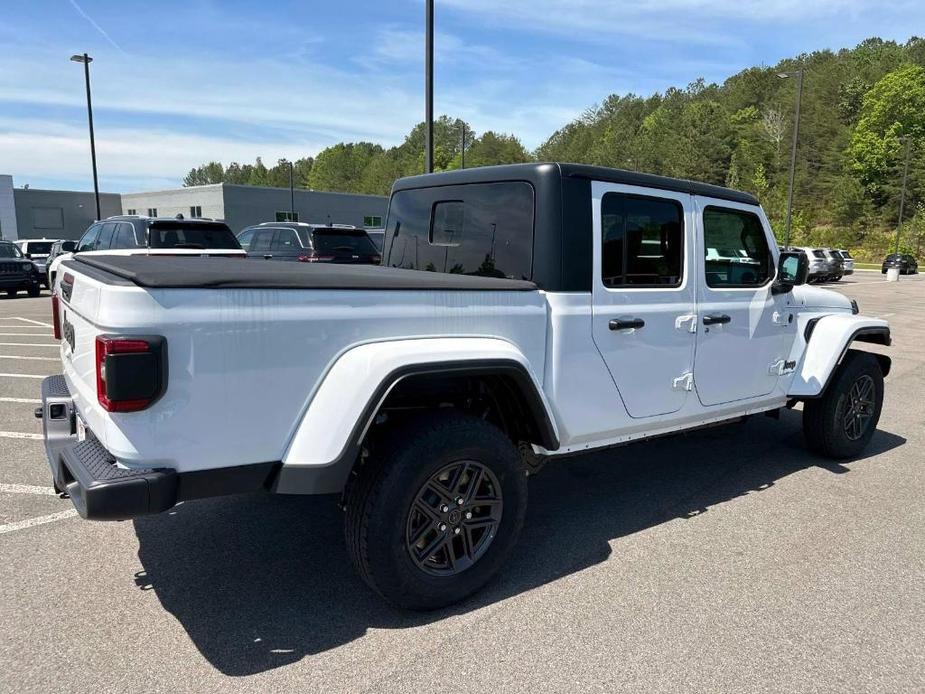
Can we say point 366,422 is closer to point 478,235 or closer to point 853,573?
point 478,235

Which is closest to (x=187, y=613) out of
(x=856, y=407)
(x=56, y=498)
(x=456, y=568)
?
(x=456, y=568)

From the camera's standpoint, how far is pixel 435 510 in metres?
2.93

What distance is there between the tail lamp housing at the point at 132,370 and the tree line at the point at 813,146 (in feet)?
169

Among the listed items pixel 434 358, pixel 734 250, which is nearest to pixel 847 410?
pixel 734 250

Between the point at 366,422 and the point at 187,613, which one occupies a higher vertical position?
the point at 366,422

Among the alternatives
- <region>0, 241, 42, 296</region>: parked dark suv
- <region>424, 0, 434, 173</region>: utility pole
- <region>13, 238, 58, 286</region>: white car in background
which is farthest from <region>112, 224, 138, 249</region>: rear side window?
<region>13, 238, 58, 286</region>: white car in background

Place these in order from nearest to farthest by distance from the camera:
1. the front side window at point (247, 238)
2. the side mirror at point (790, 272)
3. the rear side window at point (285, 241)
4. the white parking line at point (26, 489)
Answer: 1. the white parking line at point (26, 489)
2. the side mirror at point (790, 272)
3. the rear side window at point (285, 241)
4. the front side window at point (247, 238)

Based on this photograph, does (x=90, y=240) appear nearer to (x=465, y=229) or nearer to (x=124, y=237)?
(x=124, y=237)

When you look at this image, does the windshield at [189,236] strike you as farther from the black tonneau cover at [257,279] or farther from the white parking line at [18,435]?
the black tonneau cover at [257,279]

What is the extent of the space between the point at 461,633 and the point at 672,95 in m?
125

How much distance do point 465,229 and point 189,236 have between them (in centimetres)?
913

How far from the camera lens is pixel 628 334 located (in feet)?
11.6

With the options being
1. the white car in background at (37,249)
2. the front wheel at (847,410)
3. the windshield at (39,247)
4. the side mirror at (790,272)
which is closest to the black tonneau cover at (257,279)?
the side mirror at (790,272)

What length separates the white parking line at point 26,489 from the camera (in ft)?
14.0
